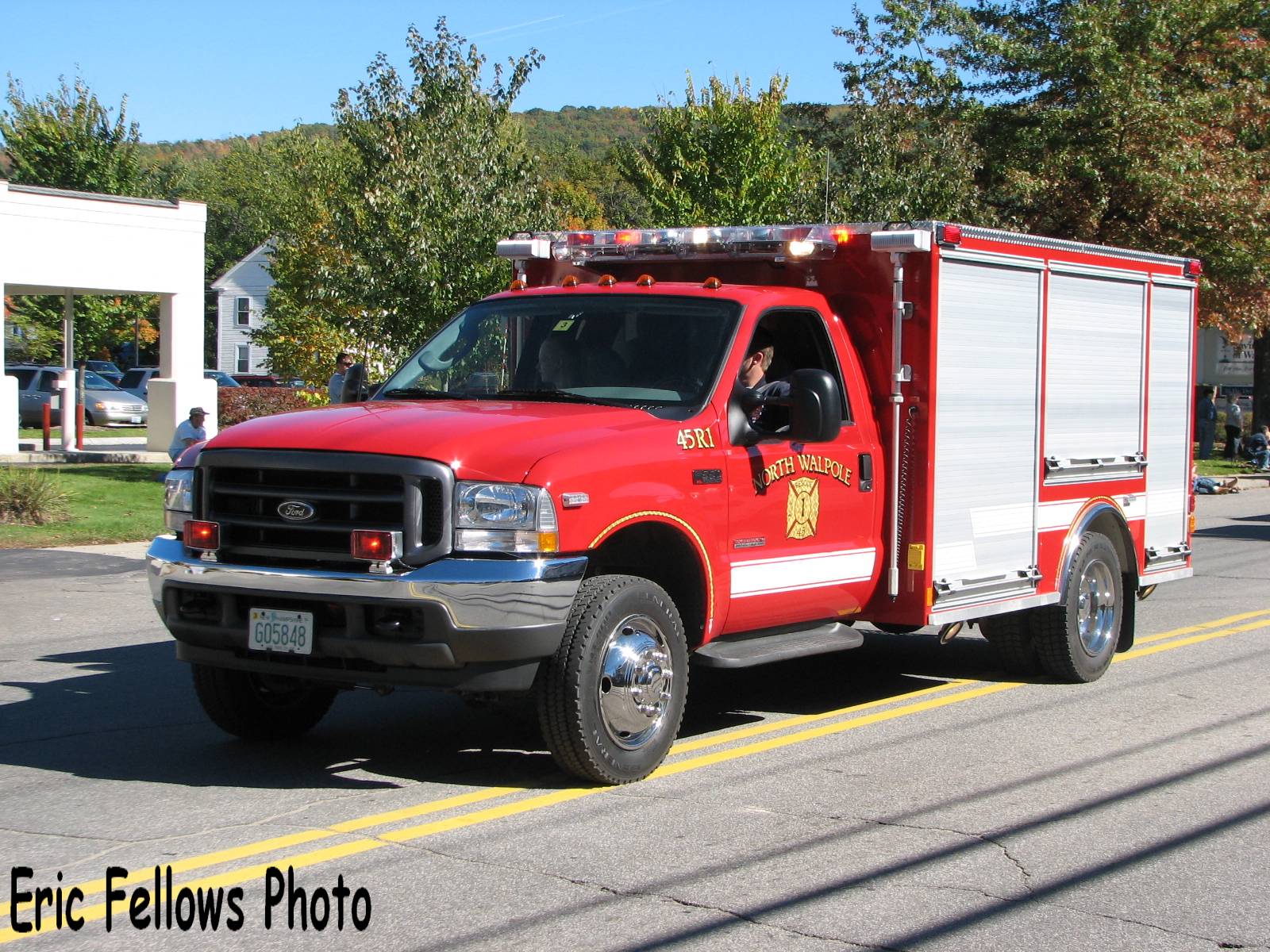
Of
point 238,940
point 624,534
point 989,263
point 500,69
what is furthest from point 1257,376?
point 238,940

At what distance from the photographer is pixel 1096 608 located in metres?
9.74

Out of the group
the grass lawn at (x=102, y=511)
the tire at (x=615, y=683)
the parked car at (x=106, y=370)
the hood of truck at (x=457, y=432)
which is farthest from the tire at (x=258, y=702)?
the parked car at (x=106, y=370)

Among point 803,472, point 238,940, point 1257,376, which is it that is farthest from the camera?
point 1257,376

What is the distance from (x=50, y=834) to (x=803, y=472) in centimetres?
375

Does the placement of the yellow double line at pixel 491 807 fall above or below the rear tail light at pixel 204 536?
below

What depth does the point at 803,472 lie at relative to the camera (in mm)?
7527

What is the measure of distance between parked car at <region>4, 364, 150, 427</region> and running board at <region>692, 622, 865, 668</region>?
116 feet

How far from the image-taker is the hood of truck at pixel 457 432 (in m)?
6.14

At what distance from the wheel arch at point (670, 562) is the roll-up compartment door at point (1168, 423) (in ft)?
14.8

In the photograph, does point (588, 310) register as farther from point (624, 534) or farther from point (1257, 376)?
point (1257, 376)

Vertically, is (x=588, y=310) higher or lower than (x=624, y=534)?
higher

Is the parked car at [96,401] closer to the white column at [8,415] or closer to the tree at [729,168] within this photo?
the white column at [8,415]

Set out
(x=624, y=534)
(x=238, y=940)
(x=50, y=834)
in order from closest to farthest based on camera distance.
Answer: (x=238, y=940) < (x=50, y=834) < (x=624, y=534)

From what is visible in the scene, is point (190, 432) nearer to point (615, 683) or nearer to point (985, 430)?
point (985, 430)
